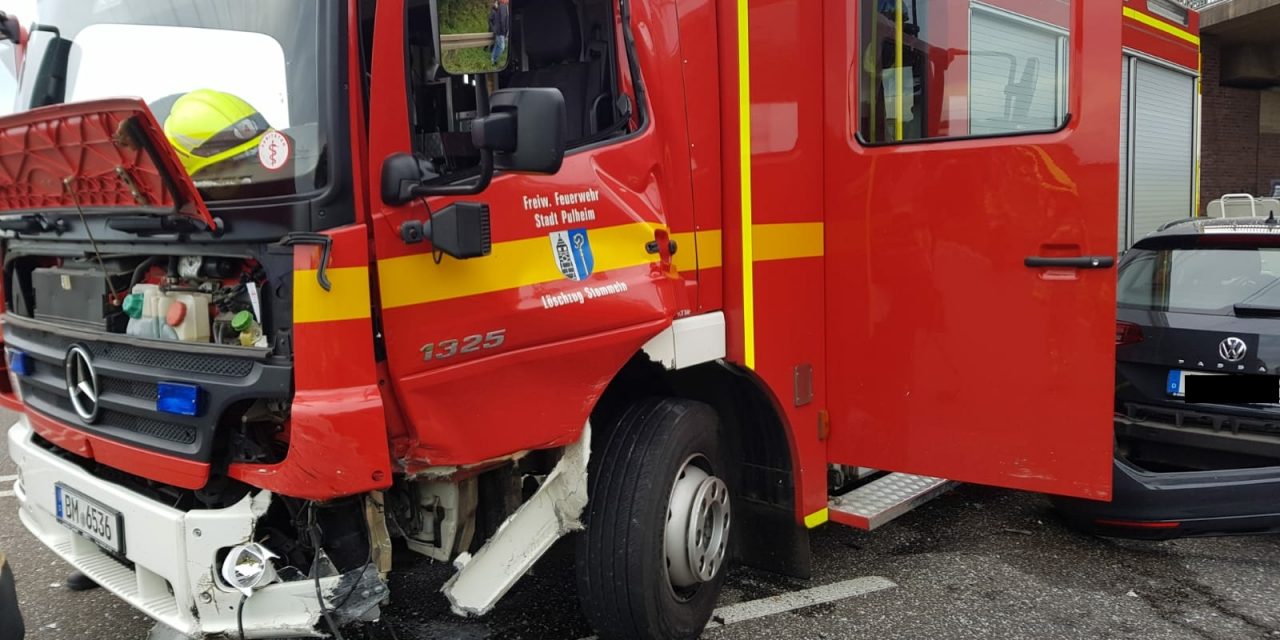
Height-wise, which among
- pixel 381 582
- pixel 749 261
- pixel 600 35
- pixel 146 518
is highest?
pixel 600 35

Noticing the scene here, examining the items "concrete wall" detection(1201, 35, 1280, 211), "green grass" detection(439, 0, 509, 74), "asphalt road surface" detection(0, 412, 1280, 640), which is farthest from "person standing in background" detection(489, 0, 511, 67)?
"concrete wall" detection(1201, 35, 1280, 211)

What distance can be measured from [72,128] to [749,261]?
2.17m

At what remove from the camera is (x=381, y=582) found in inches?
105

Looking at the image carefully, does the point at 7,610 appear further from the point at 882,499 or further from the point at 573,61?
the point at 882,499

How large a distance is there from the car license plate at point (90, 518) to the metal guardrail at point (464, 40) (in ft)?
5.56

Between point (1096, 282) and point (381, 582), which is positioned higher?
point (1096, 282)

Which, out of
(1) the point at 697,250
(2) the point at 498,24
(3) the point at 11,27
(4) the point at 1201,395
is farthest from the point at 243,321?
(4) the point at 1201,395

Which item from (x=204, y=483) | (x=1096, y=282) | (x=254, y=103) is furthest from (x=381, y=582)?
(x=1096, y=282)

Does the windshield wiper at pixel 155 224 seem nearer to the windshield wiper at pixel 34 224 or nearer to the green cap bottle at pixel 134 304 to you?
the green cap bottle at pixel 134 304

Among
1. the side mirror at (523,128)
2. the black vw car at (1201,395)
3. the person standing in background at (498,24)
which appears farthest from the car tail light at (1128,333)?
the person standing in background at (498,24)

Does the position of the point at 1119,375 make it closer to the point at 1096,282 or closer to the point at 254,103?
the point at 1096,282

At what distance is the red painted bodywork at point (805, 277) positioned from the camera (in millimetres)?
2621

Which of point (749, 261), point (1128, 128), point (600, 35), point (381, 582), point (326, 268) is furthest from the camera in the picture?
point (1128, 128)

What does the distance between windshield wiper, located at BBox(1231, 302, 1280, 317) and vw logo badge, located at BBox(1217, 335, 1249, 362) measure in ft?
0.52
